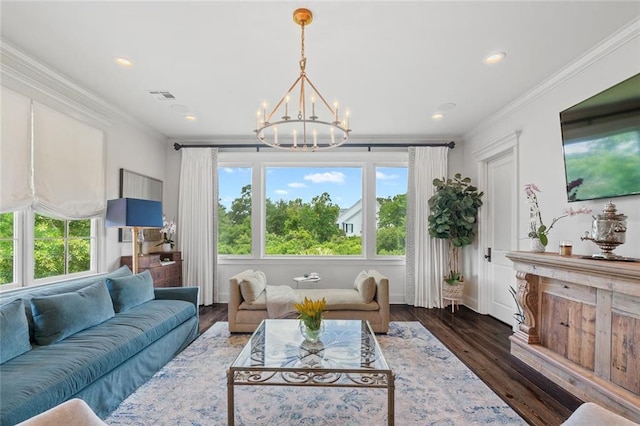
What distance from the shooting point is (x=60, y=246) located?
10.8 feet

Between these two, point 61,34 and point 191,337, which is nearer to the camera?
point 61,34

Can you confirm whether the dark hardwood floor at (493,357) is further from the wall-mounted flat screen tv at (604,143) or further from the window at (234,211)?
the wall-mounted flat screen tv at (604,143)

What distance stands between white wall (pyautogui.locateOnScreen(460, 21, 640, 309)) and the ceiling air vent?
13.3ft

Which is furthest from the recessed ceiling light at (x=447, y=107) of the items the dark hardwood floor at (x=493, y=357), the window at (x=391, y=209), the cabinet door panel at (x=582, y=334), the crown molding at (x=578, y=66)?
the dark hardwood floor at (x=493, y=357)

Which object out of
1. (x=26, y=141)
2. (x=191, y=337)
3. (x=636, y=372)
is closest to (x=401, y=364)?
(x=636, y=372)

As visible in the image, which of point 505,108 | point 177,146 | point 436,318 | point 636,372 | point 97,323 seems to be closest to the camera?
point 636,372

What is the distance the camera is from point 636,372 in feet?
6.41

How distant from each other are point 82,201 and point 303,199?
3.06 m

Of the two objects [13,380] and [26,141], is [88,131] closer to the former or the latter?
[26,141]

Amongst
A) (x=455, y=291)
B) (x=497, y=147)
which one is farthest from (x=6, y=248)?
(x=497, y=147)

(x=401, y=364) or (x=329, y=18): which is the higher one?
(x=329, y=18)

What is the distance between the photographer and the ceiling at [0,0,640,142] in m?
2.12

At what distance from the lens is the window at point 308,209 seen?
17.5 feet

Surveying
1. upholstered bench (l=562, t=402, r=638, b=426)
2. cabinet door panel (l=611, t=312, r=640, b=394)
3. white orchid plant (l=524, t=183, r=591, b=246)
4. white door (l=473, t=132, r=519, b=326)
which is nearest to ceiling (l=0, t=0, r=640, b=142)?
white door (l=473, t=132, r=519, b=326)
